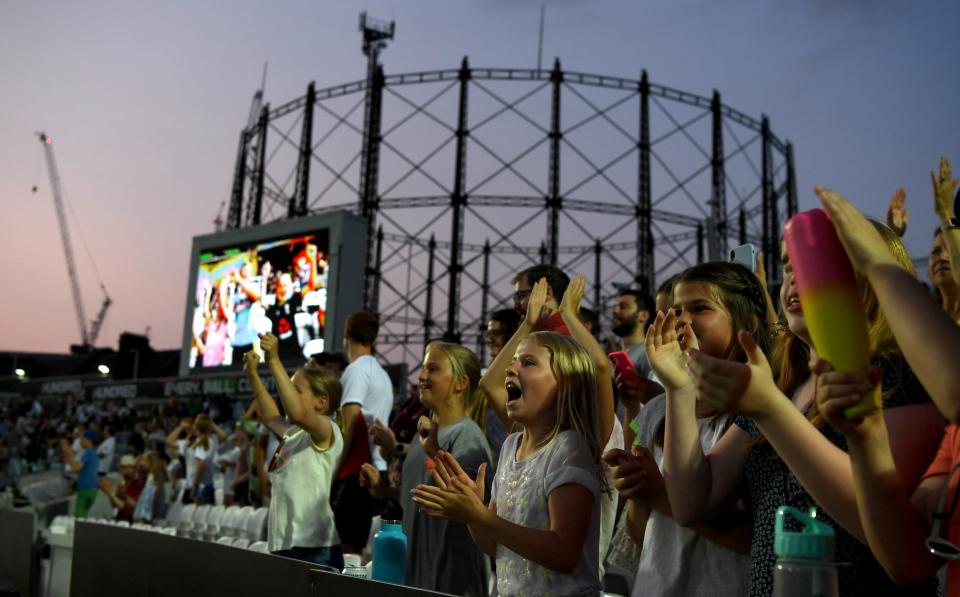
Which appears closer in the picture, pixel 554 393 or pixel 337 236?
pixel 554 393

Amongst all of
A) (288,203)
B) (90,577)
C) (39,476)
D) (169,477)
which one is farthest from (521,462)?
(288,203)

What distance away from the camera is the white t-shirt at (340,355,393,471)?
4.36 metres

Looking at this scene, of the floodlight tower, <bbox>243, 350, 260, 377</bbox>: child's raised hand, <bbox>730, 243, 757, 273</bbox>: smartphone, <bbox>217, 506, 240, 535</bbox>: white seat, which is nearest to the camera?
<bbox>730, 243, 757, 273</bbox>: smartphone

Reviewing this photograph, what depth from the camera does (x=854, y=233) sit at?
112 centimetres

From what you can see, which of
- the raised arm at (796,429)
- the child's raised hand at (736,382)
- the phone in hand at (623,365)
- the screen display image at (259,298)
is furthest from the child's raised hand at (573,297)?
the screen display image at (259,298)

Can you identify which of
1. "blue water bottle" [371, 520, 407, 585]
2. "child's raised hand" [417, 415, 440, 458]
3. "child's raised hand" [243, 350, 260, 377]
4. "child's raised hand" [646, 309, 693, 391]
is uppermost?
"child's raised hand" [243, 350, 260, 377]

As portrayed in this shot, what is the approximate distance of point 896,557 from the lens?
1227 mm

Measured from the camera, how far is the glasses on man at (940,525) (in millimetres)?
1151

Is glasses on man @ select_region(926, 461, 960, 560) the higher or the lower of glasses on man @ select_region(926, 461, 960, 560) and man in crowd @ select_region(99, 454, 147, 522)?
the higher

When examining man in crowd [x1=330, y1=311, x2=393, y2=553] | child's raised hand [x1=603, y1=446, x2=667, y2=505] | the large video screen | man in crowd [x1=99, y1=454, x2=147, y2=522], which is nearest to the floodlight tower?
the large video screen

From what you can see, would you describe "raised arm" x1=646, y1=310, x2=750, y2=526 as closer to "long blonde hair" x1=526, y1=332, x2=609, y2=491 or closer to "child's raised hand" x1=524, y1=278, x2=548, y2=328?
"long blonde hair" x1=526, y1=332, x2=609, y2=491

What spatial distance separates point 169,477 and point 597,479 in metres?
7.95

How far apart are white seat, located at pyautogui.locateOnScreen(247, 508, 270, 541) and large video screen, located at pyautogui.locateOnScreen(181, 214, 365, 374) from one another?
4.05m

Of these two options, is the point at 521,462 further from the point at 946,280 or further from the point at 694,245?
the point at 694,245
